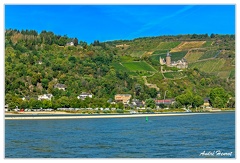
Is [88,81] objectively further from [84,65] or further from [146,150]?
[146,150]

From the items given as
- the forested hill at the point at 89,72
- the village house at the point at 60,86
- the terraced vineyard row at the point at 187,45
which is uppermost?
the terraced vineyard row at the point at 187,45

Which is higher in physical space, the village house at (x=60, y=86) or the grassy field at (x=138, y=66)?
the grassy field at (x=138, y=66)

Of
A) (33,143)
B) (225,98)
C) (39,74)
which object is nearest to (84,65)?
(39,74)

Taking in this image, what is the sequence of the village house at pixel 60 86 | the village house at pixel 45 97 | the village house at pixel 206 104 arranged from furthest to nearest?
the village house at pixel 206 104 → the village house at pixel 60 86 → the village house at pixel 45 97

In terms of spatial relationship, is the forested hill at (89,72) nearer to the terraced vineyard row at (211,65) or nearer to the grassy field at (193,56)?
the terraced vineyard row at (211,65)

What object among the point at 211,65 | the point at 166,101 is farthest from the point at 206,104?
the point at 211,65

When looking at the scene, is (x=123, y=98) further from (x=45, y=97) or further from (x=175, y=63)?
(x=175, y=63)

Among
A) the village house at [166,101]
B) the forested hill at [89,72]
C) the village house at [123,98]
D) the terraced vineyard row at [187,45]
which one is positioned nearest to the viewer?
the forested hill at [89,72]

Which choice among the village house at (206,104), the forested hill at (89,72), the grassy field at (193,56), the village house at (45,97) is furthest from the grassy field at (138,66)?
the grassy field at (193,56)
